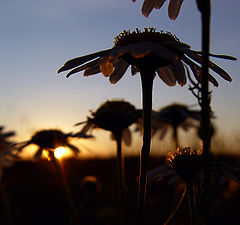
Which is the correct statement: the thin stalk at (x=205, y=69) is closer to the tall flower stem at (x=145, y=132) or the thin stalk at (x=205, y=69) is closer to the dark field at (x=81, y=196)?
the tall flower stem at (x=145, y=132)

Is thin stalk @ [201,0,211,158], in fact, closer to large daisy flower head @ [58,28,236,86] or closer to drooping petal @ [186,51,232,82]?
large daisy flower head @ [58,28,236,86]

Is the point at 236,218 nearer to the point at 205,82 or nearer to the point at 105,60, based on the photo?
the point at 105,60

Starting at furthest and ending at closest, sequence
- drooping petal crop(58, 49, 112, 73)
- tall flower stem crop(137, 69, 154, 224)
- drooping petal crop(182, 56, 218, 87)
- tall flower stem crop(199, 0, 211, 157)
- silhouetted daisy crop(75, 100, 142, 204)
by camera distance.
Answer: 1. silhouetted daisy crop(75, 100, 142, 204)
2. drooping petal crop(182, 56, 218, 87)
3. drooping petal crop(58, 49, 112, 73)
4. tall flower stem crop(137, 69, 154, 224)
5. tall flower stem crop(199, 0, 211, 157)

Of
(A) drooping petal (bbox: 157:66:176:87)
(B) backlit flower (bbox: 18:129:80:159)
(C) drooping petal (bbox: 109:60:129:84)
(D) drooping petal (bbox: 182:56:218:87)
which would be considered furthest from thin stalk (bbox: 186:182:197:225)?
(B) backlit flower (bbox: 18:129:80:159)

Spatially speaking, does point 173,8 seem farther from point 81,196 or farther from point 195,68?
point 81,196

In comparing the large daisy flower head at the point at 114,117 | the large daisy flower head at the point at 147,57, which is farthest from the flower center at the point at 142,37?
the large daisy flower head at the point at 114,117

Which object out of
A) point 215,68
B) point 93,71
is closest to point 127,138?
point 93,71
